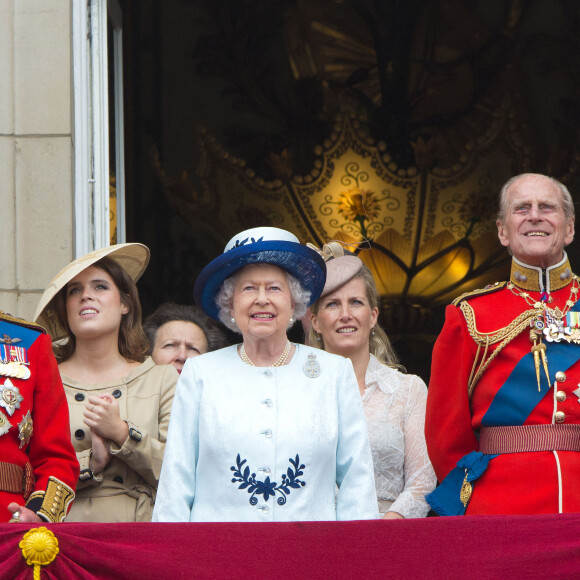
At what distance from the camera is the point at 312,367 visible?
3604 millimetres

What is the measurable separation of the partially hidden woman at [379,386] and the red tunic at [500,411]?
0.32 meters

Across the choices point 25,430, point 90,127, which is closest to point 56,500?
point 25,430

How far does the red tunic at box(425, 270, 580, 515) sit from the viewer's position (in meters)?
3.56

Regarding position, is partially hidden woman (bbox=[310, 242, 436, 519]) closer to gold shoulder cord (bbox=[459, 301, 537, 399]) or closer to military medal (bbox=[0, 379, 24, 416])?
gold shoulder cord (bbox=[459, 301, 537, 399])

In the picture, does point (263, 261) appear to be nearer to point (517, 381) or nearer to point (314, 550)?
point (517, 381)

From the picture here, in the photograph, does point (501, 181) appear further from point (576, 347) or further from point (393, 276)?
point (576, 347)

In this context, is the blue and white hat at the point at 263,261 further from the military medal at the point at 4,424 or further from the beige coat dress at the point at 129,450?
the military medal at the point at 4,424

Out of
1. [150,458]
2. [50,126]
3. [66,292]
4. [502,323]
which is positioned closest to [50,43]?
[50,126]

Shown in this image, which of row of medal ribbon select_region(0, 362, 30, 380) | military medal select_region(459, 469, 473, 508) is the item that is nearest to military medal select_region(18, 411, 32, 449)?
row of medal ribbon select_region(0, 362, 30, 380)

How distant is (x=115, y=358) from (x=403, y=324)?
378 cm

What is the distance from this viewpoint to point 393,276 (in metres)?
7.92

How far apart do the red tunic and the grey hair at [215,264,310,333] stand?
0.46 metres

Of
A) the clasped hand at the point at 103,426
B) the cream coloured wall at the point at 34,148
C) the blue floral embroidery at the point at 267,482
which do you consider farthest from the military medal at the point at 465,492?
the cream coloured wall at the point at 34,148

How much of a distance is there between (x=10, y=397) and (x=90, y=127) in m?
1.96
